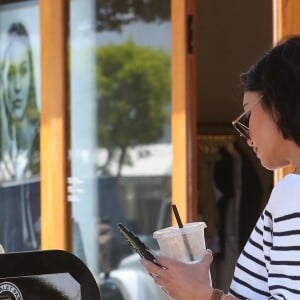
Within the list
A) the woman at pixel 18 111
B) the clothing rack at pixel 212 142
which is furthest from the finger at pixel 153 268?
the clothing rack at pixel 212 142

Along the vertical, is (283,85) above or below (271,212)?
above

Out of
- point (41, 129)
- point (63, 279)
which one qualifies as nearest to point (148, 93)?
point (41, 129)

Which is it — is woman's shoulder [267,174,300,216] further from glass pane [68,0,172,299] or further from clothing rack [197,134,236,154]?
clothing rack [197,134,236,154]

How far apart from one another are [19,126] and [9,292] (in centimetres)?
271

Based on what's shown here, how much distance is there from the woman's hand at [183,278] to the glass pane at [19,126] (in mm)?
2509

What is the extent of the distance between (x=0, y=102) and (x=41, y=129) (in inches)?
24.1

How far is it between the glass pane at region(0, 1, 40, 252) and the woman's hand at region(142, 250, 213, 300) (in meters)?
2.51

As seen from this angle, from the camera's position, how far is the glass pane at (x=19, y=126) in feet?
12.7

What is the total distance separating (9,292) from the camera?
1.33m

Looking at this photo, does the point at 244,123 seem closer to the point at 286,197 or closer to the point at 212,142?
the point at 286,197

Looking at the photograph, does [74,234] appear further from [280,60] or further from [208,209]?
[280,60]

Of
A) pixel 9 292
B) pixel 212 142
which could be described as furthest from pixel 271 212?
pixel 212 142

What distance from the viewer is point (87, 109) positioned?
12.3 feet

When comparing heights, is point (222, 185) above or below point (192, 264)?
below
